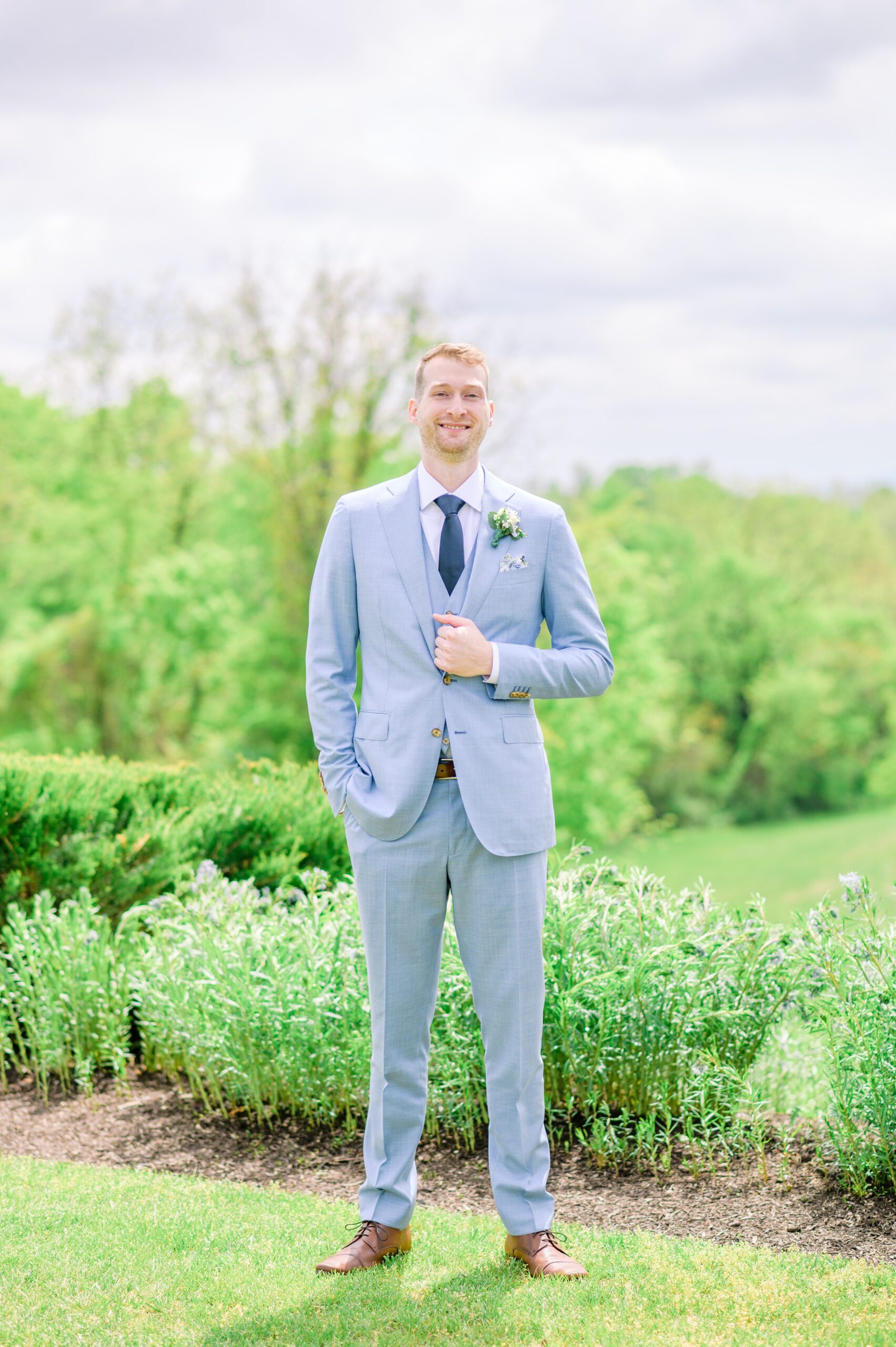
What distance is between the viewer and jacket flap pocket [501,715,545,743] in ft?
10.5

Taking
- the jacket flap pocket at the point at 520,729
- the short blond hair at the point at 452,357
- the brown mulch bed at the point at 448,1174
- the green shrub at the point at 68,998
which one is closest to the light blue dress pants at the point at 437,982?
the jacket flap pocket at the point at 520,729

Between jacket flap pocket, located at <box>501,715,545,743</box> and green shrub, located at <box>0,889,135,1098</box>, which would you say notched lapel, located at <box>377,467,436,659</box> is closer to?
jacket flap pocket, located at <box>501,715,545,743</box>

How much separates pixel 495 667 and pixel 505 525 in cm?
40

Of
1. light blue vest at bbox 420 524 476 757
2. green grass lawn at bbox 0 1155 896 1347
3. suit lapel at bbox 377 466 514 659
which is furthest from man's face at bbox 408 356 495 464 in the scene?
green grass lawn at bbox 0 1155 896 1347

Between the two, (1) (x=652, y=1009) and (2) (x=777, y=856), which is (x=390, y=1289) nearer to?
(1) (x=652, y=1009)

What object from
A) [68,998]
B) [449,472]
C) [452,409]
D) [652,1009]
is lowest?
[68,998]

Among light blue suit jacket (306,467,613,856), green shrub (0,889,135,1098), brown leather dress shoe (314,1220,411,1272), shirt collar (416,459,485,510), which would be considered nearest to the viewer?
light blue suit jacket (306,467,613,856)

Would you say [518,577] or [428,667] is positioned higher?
[518,577]

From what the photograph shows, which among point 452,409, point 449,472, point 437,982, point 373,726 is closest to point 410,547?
point 449,472

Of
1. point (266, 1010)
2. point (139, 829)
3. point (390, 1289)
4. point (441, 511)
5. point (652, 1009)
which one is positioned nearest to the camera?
point (390, 1289)

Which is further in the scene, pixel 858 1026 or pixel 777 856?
pixel 777 856

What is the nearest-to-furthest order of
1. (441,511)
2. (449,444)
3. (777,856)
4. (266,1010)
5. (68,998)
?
(449,444) < (441,511) < (266,1010) < (68,998) < (777,856)

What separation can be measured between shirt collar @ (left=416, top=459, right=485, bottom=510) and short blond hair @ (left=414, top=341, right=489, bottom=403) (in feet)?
0.69

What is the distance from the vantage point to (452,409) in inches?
126
